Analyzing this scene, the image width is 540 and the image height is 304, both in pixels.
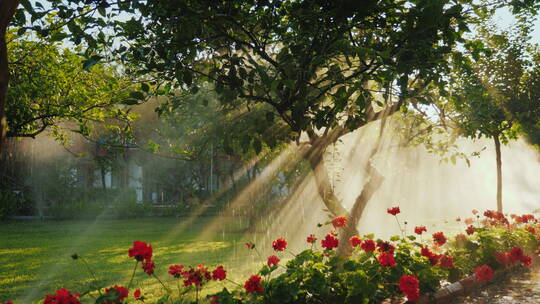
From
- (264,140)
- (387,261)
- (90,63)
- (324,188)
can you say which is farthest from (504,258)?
(90,63)

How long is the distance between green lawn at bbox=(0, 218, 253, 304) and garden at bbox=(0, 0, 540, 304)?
81 millimetres

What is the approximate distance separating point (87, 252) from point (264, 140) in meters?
9.36

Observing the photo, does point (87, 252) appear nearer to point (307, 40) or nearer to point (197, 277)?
point (197, 277)

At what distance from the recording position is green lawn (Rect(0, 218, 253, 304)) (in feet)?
27.2

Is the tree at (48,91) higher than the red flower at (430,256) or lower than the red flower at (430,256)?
higher

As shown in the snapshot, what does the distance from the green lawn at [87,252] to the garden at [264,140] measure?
0.08 meters

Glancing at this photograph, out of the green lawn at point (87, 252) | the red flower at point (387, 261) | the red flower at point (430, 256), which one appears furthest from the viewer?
the green lawn at point (87, 252)

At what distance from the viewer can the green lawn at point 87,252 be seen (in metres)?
8.28

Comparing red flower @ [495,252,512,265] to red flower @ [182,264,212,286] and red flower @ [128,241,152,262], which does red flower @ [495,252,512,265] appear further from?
red flower @ [128,241,152,262]

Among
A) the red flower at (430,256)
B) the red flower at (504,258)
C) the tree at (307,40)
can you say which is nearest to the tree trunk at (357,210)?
the red flower at (504,258)

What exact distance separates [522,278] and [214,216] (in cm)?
1810

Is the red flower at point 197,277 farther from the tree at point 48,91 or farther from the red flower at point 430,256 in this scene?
the tree at point 48,91

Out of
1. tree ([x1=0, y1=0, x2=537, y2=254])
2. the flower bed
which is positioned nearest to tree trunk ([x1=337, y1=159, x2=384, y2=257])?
the flower bed

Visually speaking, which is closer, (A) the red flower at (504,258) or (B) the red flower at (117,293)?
(B) the red flower at (117,293)
